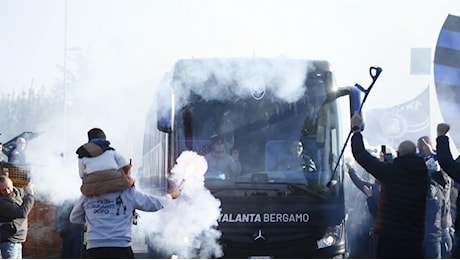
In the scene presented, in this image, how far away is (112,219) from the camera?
602cm

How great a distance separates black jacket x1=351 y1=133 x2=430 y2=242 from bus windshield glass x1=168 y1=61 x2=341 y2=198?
5.32 feet

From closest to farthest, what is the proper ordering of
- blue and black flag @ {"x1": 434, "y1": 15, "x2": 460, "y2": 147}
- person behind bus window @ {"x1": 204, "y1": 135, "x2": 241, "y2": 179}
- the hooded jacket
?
the hooded jacket
person behind bus window @ {"x1": 204, "y1": 135, "x2": 241, "y2": 179}
blue and black flag @ {"x1": 434, "y1": 15, "x2": 460, "y2": 147}

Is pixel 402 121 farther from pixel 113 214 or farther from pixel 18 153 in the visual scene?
pixel 113 214

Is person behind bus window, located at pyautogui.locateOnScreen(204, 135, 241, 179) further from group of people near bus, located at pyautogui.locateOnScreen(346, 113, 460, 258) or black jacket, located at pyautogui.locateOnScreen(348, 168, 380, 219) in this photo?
black jacket, located at pyautogui.locateOnScreen(348, 168, 380, 219)

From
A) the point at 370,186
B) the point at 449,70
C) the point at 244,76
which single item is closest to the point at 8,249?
the point at 244,76

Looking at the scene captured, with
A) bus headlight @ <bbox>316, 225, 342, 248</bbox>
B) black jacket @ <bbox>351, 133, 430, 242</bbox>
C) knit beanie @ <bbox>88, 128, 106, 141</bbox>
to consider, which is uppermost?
knit beanie @ <bbox>88, 128, 106, 141</bbox>

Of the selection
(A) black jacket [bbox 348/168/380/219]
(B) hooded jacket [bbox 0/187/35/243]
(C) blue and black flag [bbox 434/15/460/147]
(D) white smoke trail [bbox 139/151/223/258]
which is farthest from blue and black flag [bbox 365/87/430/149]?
(B) hooded jacket [bbox 0/187/35/243]

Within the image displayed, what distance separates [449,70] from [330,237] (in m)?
6.32

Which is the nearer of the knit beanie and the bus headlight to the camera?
the knit beanie

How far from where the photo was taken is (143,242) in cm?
874

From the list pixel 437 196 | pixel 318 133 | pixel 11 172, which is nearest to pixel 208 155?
pixel 318 133

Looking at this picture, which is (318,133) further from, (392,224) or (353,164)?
(353,164)

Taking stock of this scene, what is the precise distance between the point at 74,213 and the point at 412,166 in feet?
8.89

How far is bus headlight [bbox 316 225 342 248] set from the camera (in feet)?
26.1
